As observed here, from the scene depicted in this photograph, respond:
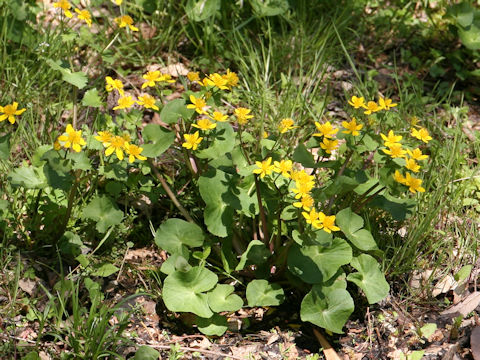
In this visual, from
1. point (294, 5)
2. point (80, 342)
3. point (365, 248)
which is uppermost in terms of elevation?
point (294, 5)

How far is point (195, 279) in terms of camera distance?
2.32 metres

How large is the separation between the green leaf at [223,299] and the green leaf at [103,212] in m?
0.50

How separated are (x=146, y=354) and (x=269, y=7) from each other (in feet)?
7.54

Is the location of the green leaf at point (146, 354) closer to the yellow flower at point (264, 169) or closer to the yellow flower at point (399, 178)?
the yellow flower at point (264, 169)

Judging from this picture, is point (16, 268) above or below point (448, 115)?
below

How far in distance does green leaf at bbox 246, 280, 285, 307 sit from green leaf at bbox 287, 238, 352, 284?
0.57 feet

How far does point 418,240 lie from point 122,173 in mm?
1316

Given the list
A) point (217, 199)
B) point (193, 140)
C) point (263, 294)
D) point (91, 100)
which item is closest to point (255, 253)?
point (263, 294)

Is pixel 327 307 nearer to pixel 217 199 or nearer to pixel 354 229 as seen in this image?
pixel 354 229

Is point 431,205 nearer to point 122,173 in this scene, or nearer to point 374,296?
point 374,296

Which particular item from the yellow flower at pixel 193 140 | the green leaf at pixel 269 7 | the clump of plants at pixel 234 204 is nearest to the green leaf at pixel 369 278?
the clump of plants at pixel 234 204

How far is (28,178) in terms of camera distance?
2.37m

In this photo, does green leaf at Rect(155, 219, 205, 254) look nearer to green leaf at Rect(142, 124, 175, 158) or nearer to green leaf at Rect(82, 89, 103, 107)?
green leaf at Rect(142, 124, 175, 158)

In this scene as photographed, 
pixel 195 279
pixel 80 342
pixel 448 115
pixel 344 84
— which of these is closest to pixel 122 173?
pixel 195 279
